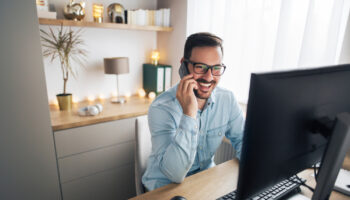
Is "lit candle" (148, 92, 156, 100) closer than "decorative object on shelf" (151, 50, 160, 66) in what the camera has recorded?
Yes

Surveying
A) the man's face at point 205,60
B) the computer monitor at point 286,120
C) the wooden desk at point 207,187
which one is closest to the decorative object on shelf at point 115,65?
the man's face at point 205,60

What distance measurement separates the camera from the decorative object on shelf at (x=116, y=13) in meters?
2.13

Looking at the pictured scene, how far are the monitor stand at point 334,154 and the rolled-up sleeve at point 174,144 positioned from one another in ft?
1.56

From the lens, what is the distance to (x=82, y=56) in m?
2.20

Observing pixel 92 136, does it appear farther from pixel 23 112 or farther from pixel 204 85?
pixel 204 85

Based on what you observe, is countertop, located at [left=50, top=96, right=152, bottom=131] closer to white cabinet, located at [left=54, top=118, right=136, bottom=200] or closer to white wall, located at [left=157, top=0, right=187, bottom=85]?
white cabinet, located at [left=54, top=118, right=136, bottom=200]

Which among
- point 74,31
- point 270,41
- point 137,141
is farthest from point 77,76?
point 270,41

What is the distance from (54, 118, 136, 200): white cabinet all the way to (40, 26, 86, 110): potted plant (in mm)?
398

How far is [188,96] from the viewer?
3.26 feet

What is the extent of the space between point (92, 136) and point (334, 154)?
1.66 meters

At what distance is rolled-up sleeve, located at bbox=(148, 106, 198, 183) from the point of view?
35.8 inches

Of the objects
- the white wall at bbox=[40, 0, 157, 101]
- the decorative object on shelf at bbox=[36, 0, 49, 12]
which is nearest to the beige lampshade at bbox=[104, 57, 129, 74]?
the white wall at bbox=[40, 0, 157, 101]

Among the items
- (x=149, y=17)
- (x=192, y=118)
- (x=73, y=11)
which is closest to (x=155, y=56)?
(x=149, y=17)

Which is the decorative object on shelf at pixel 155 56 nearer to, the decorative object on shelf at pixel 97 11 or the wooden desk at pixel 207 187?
the decorative object on shelf at pixel 97 11
